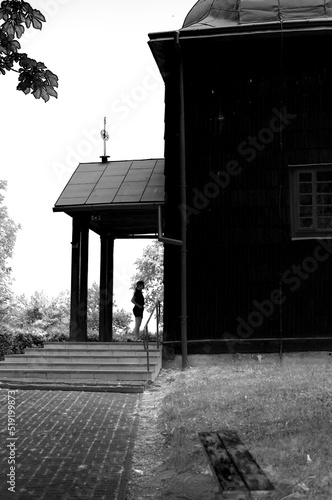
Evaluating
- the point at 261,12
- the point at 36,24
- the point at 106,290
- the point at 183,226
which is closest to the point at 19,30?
the point at 36,24

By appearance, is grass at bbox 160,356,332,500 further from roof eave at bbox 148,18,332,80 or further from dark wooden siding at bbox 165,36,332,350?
roof eave at bbox 148,18,332,80

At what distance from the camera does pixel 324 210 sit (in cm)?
1362

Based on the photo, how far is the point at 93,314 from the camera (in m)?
33.1

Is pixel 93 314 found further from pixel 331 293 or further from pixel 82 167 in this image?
pixel 331 293

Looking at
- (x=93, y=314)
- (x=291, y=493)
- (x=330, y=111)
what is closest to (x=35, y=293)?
(x=93, y=314)

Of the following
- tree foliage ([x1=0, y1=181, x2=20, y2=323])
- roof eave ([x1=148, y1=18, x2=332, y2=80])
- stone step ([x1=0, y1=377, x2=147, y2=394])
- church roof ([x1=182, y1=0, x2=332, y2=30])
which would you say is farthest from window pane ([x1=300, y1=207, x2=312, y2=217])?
tree foliage ([x1=0, y1=181, x2=20, y2=323])

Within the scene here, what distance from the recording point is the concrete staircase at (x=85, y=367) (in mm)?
12640

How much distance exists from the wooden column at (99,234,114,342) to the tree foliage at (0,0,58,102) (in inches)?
564

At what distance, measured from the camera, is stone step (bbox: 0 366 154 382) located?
1291 centimetres

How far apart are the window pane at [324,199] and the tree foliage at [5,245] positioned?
25690 mm

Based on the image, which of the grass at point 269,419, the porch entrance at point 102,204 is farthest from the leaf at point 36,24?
the porch entrance at point 102,204

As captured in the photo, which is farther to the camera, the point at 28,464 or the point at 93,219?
the point at 93,219

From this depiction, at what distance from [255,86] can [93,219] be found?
548 centimetres

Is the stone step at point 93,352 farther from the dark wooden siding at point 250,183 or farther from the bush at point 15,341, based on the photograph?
the bush at point 15,341
